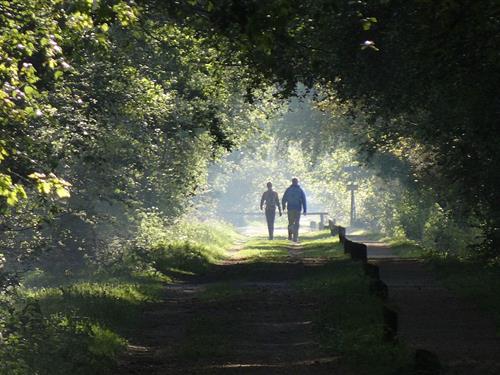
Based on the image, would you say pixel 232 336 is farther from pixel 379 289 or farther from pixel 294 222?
pixel 294 222

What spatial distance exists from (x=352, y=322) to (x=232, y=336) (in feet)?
5.30

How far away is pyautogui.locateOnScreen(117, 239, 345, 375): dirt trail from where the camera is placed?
12531 millimetres

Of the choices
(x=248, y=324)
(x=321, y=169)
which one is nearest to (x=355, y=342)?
(x=248, y=324)

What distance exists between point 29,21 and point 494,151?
10.0 m

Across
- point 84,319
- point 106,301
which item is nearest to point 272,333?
point 84,319

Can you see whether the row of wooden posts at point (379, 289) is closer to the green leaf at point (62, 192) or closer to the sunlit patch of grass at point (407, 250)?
the sunlit patch of grass at point (407, 250)

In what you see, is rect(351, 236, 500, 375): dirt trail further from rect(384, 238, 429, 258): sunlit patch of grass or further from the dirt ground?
rect(384, 238, 429, 258): sunlit patch of grass

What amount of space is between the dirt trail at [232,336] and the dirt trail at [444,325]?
52.2 inches

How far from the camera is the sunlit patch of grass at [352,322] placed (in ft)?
39.5

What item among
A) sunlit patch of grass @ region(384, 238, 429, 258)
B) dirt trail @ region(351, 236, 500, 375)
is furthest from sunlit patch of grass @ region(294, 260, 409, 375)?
sunlit patch of grass @ region(384, 238, 429, 258)

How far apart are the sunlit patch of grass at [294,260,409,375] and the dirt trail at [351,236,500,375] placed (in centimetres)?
46

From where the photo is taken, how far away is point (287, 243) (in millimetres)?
43531

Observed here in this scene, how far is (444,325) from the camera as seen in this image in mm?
15578

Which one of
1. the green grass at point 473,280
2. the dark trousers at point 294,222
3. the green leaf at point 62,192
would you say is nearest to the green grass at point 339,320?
the green grass at point 473,280
